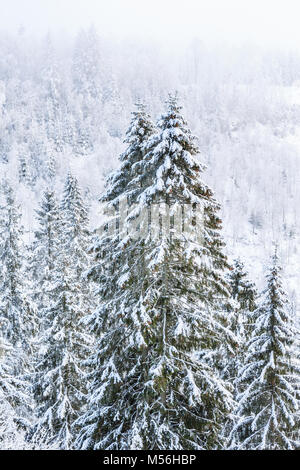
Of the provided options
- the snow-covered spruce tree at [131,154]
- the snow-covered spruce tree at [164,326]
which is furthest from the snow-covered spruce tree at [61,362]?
the snow-covered spruce tree at [164,326]

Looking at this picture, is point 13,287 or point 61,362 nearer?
point 61,362

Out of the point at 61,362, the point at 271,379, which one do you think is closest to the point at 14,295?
the point at 61,362

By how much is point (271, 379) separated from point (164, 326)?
4.50 m

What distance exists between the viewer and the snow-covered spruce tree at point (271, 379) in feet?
35.3

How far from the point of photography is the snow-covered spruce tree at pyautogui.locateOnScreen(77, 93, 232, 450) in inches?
346

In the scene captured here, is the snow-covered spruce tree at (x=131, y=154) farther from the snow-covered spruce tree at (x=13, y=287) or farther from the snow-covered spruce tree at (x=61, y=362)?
the snow-covered spruce tree at (x=13, y=287)

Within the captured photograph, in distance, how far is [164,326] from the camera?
920 centimetres

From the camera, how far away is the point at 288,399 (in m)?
10.9

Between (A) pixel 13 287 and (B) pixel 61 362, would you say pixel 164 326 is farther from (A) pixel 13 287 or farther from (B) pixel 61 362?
(A) pixel 13 287

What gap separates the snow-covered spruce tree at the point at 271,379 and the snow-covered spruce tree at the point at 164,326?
2.21 m

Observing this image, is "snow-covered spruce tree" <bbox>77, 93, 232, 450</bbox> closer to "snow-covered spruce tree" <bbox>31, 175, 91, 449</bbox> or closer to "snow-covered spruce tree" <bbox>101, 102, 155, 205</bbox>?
"snow-covered spruce tree" <bbox>101, 102, 155, 205</bbox>
